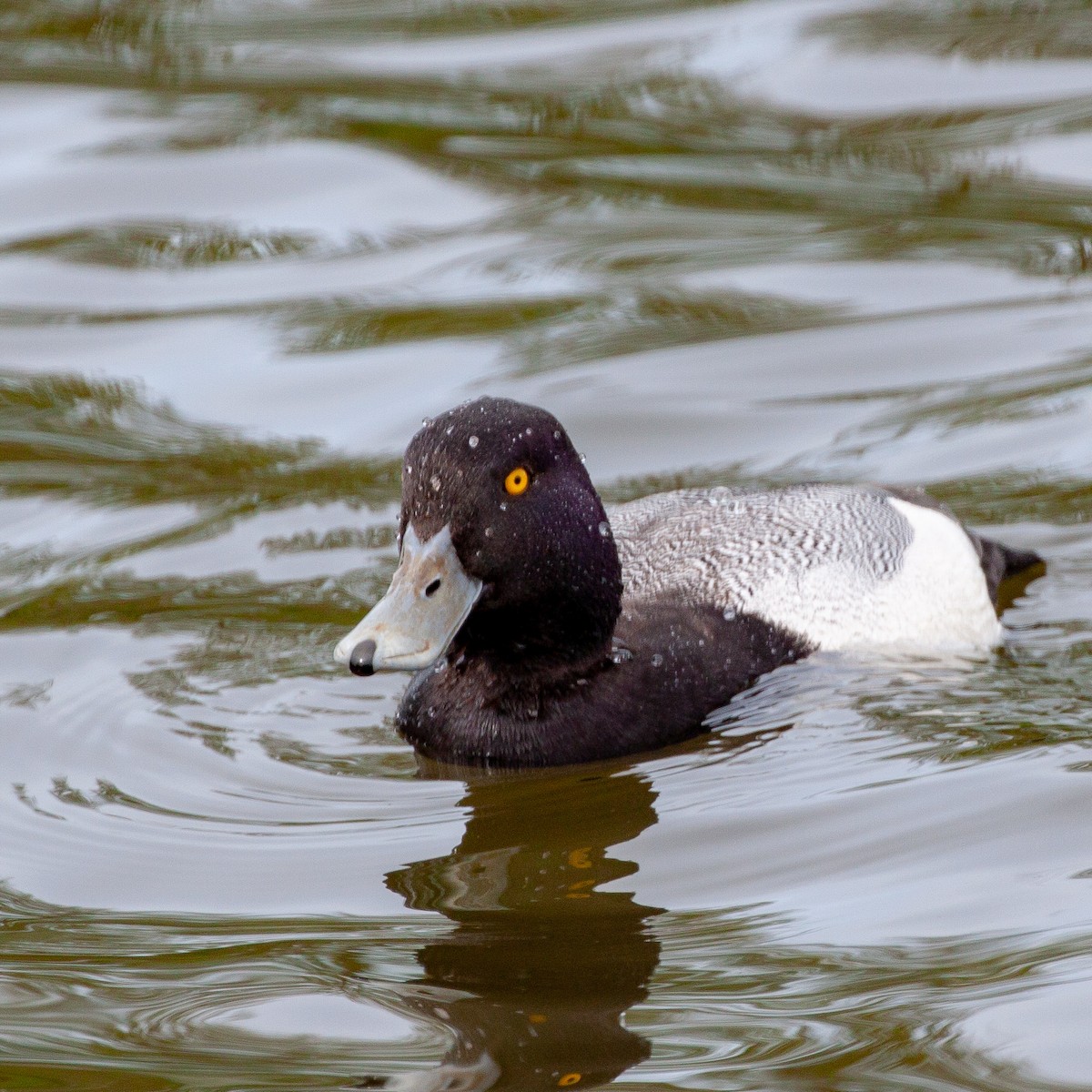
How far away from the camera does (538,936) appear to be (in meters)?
5.34

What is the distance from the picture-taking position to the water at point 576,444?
494 cm

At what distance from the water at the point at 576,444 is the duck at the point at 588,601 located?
18cm

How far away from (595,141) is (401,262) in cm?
196

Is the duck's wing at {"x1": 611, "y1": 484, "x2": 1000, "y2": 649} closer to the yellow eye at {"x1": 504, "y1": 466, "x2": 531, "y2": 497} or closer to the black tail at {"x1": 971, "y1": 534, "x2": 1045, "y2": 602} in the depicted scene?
the black tail at {"x1": 971, "y1": 534, "x2": 1045, "y2": 602}

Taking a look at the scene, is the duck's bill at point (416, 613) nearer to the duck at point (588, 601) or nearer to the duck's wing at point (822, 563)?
the duck at point (588, 601)

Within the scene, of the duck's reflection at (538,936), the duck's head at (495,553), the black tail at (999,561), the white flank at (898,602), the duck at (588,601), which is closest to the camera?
the duck's reflection at (538,936)

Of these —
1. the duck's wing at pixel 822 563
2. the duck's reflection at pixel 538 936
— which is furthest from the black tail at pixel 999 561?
the duck's reflection at pixel 538 936

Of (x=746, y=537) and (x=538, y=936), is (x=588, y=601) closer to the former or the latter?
(x=746, y=537)

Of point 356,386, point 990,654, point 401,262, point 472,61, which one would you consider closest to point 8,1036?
point 990,654

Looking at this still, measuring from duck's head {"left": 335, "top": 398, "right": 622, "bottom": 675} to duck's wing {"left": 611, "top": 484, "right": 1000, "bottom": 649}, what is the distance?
0.78m

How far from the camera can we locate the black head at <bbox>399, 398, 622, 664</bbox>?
6.31 metres

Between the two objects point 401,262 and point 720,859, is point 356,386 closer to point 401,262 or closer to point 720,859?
point 401,262

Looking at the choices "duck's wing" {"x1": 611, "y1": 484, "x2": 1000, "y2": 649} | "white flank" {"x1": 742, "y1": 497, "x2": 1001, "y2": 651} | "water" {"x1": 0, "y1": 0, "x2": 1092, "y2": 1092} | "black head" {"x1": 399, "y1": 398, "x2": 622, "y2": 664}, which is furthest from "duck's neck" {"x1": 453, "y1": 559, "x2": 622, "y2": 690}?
"white flank" {"x1": 742, "y1": 497, "x2": 1001, "y2": 651}

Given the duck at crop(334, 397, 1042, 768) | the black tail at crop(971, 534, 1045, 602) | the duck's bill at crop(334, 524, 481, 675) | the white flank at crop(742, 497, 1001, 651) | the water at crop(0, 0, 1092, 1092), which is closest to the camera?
the water at crop(0, 0, 1092, 1092)
